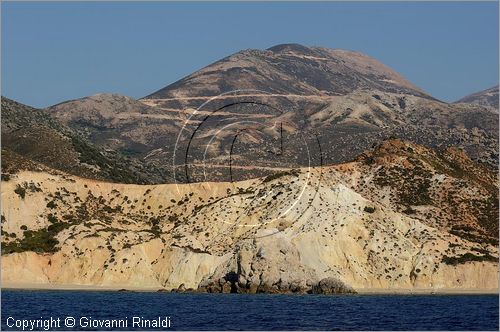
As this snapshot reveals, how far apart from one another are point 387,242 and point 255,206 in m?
21.7

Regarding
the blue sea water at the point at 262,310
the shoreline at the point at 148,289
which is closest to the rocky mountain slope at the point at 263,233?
the shoreline at the point at 148,289

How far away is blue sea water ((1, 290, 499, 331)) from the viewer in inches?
3767

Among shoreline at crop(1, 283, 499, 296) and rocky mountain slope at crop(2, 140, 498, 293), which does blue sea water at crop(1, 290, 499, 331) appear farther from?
rocky mountain slope at crop(2, 140, 498, 293)

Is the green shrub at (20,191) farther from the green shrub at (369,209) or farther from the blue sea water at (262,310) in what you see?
the green shrub at (369,209)

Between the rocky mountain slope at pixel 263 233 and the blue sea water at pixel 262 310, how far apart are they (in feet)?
31.0

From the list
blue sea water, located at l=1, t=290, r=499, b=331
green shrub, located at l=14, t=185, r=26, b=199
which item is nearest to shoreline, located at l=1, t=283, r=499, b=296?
blue sea water, located at l=1, t=290, r=499, b=331

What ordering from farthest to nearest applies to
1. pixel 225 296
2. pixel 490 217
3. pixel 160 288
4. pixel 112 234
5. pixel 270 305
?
pixel 490 217, pixel 112 234, pixel 160 288, pixel 225 296, pixel 270 305

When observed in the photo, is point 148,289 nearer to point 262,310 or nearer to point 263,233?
point 263,233

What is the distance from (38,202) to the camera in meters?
170

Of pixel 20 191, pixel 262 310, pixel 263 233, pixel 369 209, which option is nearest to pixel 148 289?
pixel 263 233

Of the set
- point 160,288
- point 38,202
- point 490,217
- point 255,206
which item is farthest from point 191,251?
point 490,217

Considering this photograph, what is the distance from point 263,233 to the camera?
150125 millimetres

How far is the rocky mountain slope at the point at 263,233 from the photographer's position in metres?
148

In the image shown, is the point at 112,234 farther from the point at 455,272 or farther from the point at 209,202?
the point at 455,272
